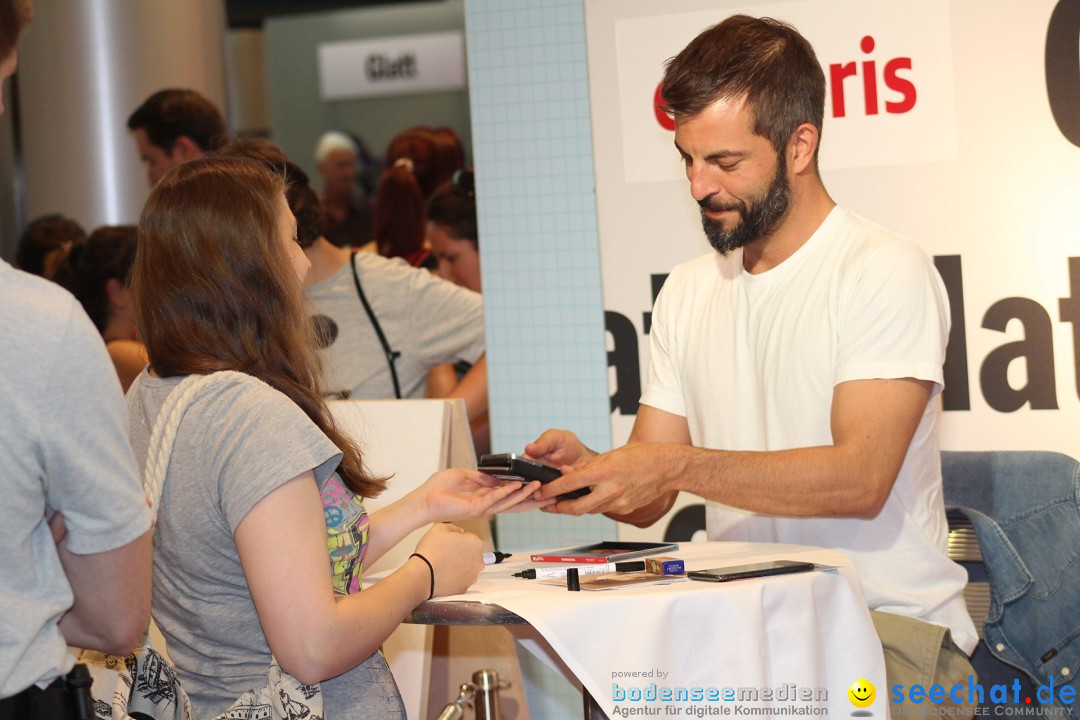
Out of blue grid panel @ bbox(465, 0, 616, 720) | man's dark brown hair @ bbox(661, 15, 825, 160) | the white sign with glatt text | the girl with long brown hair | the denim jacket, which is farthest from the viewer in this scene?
the white sign with glatt text

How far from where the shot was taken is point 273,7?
1161cm

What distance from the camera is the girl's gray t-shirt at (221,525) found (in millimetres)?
1823

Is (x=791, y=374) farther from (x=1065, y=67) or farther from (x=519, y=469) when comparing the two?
(x=1065, y=67)

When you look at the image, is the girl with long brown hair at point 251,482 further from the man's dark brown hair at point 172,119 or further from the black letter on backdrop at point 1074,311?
the man's dark brown hair at point 172,119

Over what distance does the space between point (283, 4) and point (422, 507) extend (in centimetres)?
1015

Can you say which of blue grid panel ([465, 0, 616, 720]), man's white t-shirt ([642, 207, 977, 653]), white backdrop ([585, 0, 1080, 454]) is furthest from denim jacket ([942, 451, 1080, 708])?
blue grid panel ([465, 0, 616, 720])

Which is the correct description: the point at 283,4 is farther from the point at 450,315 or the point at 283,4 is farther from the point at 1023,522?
the point at 1023,522

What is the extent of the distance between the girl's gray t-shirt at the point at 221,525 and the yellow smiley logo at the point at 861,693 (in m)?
0.78

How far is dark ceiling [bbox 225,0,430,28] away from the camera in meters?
11.3

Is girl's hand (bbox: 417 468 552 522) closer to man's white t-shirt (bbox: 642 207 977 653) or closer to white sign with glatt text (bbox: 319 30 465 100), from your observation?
man's white t-shirt (bbox: 642 207 977 653)

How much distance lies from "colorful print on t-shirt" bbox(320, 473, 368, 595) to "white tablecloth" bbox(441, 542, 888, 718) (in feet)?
0.60

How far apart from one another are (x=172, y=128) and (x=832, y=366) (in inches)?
124

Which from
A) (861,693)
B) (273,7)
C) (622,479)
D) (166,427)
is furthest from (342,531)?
(273,7)

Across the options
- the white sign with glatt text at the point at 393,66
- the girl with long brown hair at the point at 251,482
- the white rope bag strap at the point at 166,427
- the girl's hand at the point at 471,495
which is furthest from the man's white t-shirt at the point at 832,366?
the white sign with glatt text at the point at 393,66
